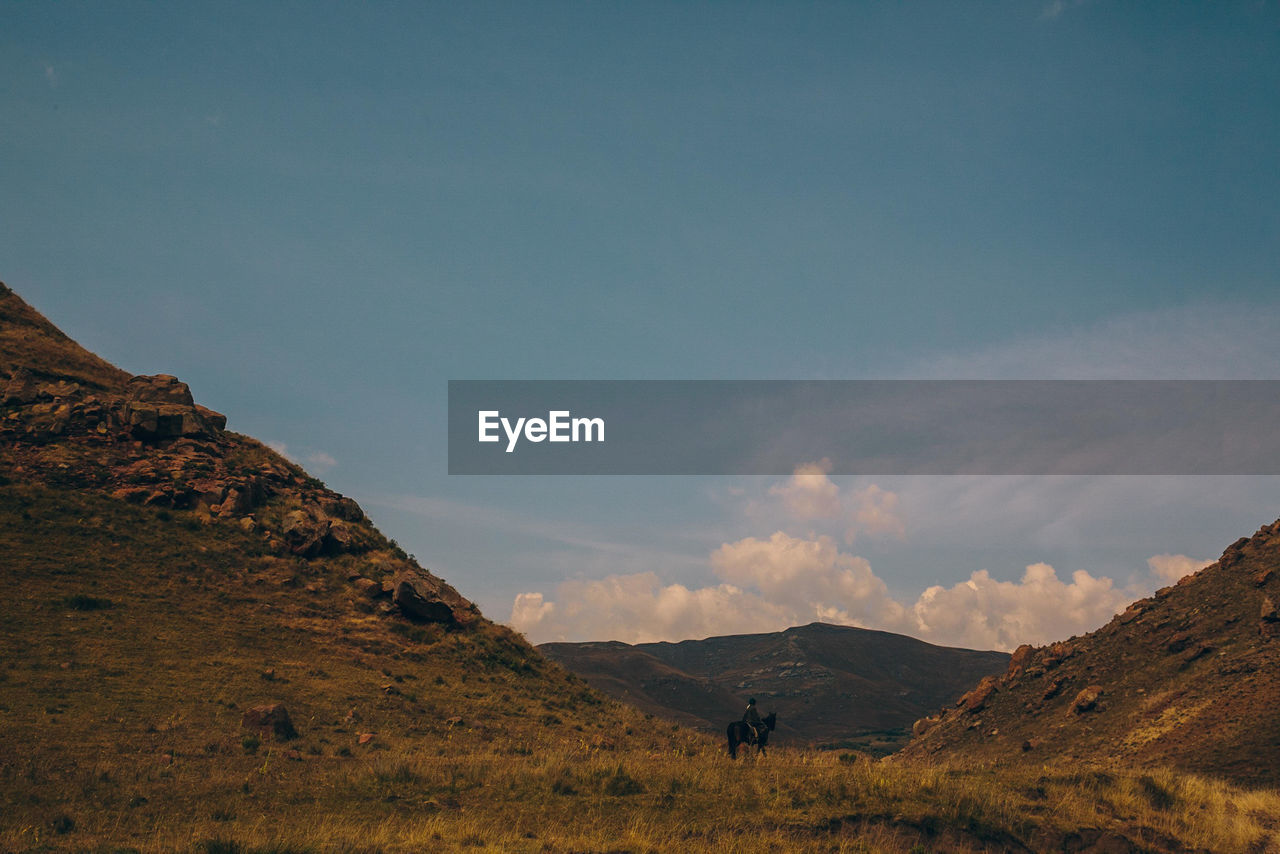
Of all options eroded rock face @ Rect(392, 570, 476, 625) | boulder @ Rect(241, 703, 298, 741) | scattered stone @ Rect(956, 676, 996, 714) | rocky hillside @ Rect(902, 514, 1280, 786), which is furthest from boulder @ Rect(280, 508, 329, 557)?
scattered stone @ Rect(956, 676, 996, 714)

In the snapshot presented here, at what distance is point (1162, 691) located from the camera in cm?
4112

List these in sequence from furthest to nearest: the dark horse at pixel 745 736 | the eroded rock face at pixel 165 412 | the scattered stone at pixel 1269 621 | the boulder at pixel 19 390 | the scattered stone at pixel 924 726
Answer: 1. the scattered stone at pixel 924 726
2. the eroded rock face at pixel 165 412
3. the boulder at pixel 19 390
4. the scattered stone at pixel 1269 621
5. the dark horse at pixel 745 736

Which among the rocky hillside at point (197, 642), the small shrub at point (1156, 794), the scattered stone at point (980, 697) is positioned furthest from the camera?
the scattered stone at point (980, 697)

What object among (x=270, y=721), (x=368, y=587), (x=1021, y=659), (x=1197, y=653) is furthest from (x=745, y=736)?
(x=1021, y=659)

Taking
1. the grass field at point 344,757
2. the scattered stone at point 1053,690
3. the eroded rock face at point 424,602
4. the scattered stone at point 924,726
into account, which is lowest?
the scattered stone at point 924,726

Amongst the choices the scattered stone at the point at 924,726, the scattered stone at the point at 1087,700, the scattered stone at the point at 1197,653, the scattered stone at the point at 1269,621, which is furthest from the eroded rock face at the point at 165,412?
the scattered stone at the point at 1269,621

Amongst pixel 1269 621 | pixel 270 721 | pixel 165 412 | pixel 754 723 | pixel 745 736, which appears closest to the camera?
pixel 745 736

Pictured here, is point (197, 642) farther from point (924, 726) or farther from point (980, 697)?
point (924, 726)

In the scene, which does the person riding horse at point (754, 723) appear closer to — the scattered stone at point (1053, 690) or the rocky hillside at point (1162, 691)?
the rocky hillside at point (1162, 691)

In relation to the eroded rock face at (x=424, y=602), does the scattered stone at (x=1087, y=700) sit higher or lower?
lower

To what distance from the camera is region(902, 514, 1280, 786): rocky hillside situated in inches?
1356

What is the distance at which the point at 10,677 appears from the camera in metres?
27.6

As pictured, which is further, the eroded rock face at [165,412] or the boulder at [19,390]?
the eroded rock face at [165,412]

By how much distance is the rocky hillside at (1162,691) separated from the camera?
34.4 metres
